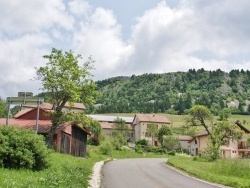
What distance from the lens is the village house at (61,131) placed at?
152 feet

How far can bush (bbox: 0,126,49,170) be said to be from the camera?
1872cm

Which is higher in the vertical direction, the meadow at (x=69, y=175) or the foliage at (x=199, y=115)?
the foliage at (x=199, y=115)

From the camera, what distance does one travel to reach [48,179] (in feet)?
52.5

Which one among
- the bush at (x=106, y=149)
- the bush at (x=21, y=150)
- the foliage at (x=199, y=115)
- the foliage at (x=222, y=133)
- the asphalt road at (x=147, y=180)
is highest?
the foliage at (x=199, y=115)

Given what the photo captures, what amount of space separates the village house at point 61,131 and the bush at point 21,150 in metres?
23.9

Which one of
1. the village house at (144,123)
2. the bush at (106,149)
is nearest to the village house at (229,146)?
the bush at (106,149)

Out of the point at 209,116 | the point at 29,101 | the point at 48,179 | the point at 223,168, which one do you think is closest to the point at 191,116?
the point at 209,116

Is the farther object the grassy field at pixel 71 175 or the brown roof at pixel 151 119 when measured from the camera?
the brown roof at pixel 151 119

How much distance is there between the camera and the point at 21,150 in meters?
19.2

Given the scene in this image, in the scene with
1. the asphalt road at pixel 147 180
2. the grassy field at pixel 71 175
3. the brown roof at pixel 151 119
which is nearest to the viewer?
the grassy field at pixel 71 175

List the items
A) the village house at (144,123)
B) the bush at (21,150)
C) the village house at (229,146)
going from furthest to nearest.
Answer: the village house at (144,123), the village house at (229,146), the bush at (21,150)

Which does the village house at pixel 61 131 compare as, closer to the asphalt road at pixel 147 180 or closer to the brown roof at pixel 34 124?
the brown roof at pixel 34 124

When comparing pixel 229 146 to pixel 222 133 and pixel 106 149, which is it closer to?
pixel 222 133

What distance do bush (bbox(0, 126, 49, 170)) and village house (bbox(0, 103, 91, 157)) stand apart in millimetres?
23946
